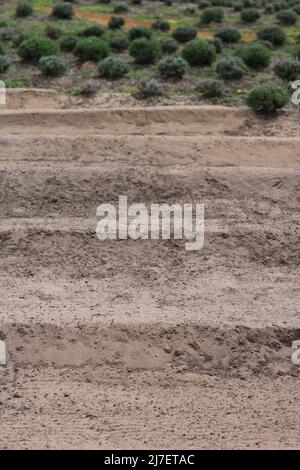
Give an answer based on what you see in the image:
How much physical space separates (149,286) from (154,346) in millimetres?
1584

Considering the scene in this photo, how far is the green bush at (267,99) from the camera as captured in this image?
49.5 feet

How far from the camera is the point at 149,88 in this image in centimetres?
1628

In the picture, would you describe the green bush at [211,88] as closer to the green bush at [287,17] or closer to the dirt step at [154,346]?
the dirt step at [154,346]

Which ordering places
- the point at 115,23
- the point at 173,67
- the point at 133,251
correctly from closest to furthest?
the point at 133,251 → the point at 173,67 → the point at 115,23

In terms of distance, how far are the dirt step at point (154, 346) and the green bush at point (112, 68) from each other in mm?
11072

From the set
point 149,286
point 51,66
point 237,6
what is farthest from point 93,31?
point 149,286

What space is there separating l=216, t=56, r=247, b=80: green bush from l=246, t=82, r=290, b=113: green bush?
7.20 ft

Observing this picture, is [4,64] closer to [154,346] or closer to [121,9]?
[121,9]

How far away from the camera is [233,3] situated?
3095cm

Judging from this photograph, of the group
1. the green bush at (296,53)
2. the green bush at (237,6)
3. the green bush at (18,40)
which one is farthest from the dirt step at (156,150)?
the green bush at (237,6)

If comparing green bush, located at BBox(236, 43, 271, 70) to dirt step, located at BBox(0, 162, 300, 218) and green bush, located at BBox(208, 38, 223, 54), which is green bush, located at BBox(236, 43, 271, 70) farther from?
dirt step, located at BBox(0, 162, 300, 218)

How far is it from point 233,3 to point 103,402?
1084 inches

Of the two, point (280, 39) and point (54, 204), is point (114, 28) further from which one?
point (54, 204)
